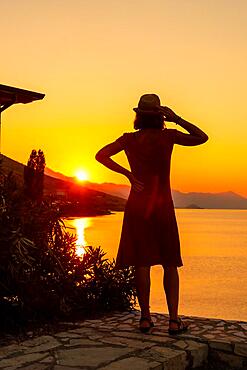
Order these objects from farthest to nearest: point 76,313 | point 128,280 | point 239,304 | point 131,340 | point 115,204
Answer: point 115,204, point 239,304, point 128,280, point 76,313, point 131,340

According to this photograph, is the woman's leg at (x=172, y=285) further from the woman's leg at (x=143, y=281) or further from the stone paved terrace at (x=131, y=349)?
the stone paved terrace at (x=131, y=349)

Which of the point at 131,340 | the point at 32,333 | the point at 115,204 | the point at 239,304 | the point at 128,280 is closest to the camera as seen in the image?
the point at 131,340

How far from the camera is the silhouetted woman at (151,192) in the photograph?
18.4ft

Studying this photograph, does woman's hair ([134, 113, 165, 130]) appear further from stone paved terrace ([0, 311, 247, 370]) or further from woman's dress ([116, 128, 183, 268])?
stone paved terrace ([0, 311, 247, 370])

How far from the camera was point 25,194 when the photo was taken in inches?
276

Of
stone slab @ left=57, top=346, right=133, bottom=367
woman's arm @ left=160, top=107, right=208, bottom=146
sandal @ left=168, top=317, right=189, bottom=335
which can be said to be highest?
woman's arm @ left=160, top=107, right=208, bottom=146

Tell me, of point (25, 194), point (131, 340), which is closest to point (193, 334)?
point (131, 340)

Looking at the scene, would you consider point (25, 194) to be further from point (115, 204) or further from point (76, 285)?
point (115, 204)

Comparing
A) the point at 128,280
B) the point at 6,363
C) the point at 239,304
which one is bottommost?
the point at 239,304

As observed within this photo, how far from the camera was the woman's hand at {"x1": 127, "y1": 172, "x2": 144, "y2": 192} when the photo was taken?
566cm

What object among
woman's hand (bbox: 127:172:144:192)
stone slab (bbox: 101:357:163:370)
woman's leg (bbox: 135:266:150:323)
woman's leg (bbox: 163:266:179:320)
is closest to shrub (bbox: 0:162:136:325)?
woman's leg (bbox: 135:266:150:323)

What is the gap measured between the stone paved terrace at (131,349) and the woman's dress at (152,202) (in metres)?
0.75

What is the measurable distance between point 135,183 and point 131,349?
156cm

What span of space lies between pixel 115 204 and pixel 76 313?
175 m
